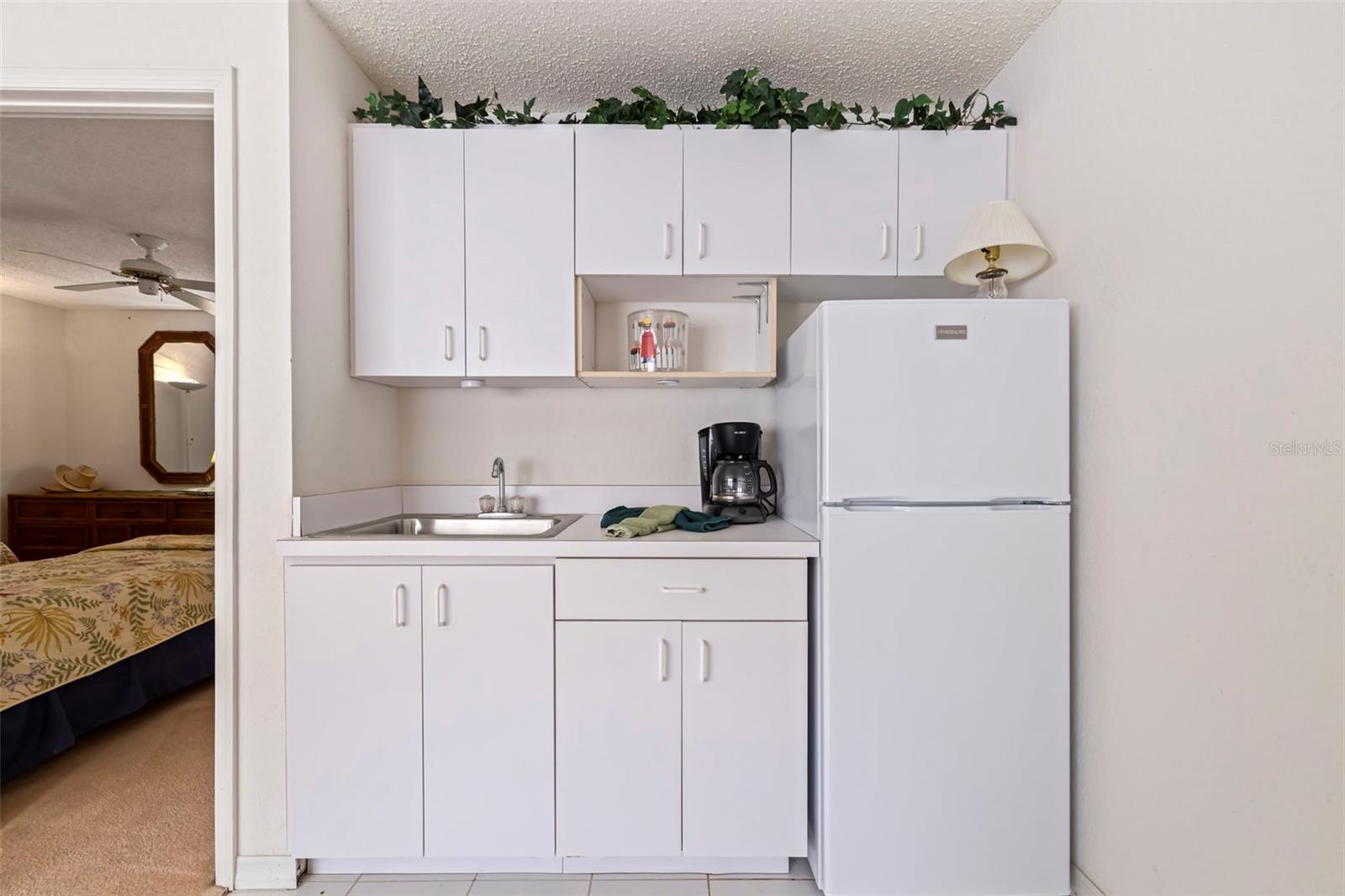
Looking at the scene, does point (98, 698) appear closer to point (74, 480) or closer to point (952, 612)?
point (74, 480)

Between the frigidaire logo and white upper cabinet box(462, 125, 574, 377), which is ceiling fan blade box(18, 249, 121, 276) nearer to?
white upper cabinet box(462, 125, 574, 377)

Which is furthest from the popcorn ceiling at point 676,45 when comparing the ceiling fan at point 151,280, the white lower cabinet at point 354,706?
the ceiling fan at point 151,280

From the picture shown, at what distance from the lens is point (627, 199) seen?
6.13 ft

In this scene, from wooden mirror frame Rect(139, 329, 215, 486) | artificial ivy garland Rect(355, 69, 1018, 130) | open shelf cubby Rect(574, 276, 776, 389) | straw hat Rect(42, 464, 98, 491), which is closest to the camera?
artificial ivy garland Rect(355, 69, 1018, 130)

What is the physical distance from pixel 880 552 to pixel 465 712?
1.19 m

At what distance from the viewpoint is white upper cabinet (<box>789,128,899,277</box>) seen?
186 centimetres

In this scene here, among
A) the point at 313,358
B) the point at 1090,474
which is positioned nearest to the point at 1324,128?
the point at 1090,474

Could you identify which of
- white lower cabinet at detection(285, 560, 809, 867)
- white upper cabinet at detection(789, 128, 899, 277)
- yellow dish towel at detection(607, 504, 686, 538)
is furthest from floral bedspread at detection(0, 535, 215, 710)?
white upper cabinet at detection(789, 128, 899, 277)

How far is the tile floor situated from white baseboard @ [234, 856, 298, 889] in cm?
2

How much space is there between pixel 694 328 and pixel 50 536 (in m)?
5.19

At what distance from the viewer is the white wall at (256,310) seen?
1.61 meters

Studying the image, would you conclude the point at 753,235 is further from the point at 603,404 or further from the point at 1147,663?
the point at 1147,663

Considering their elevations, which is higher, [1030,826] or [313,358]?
[313,358]

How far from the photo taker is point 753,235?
6.14 ft
